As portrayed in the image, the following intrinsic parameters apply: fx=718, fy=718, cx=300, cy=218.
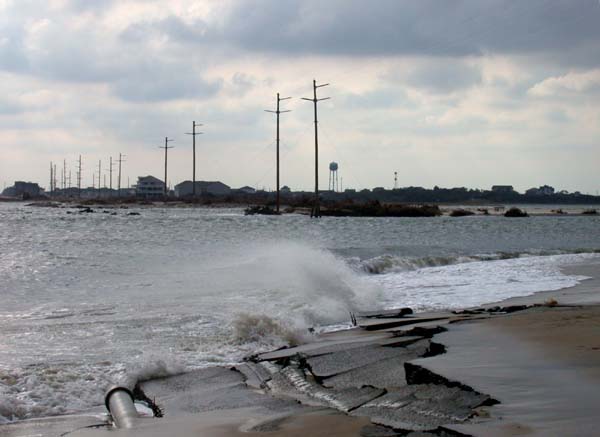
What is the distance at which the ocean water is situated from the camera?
30.4 ft

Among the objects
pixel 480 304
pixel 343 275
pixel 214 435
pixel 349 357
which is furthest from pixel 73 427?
pixel 343 275

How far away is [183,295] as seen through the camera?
55.5ft

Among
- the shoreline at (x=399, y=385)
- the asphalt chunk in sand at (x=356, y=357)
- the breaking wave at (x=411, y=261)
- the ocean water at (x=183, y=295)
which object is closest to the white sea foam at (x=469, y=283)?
the ocean water at (x=183, y=295)

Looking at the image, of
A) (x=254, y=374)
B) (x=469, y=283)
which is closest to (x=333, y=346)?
(x=254, y=374)

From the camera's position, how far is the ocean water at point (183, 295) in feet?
30.4

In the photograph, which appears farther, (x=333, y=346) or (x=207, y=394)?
(x=333, y=346)

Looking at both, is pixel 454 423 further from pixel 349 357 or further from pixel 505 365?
pixel 349 357

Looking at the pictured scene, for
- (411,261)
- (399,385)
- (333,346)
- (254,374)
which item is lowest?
(411,261)

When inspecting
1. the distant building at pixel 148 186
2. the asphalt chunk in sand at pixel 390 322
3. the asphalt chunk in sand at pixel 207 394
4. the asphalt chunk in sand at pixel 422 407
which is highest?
the distant building at pixel 148 186

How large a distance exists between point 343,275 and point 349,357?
10.8 meters

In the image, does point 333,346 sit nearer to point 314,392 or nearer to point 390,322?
point 390,322

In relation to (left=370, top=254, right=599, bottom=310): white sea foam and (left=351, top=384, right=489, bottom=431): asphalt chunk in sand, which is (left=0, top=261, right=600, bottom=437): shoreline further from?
(left=370, top=254, right=599, bottom=310): white sea foam

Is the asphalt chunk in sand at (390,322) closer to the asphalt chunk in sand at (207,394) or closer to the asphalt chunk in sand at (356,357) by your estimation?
the asphalt chunk in sand at (356,357)

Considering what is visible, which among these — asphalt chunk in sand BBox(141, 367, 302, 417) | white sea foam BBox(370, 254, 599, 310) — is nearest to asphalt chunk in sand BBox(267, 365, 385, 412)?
asphalt chunk in sand BBox(141, 367, 302, 417)
